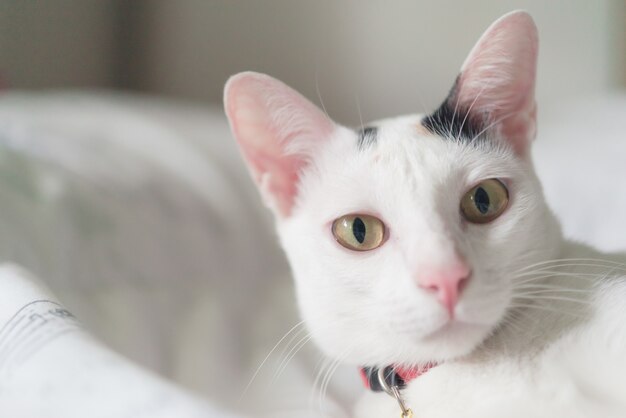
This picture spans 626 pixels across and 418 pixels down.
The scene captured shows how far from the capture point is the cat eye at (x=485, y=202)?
854 mm

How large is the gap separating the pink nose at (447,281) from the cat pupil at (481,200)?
0.15m

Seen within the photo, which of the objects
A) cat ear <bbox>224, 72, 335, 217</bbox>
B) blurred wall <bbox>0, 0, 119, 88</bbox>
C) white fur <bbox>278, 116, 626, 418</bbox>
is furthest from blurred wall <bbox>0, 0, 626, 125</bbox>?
white fur <bbox>278, 116, 626, 418</bbox>

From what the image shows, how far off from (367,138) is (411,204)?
0.19 meters

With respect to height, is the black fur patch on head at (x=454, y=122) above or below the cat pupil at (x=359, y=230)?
above

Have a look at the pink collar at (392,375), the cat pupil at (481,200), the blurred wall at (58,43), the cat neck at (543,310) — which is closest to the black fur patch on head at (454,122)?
the cat pupil at (481,200)

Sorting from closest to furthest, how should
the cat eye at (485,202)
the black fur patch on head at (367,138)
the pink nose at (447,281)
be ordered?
1. the pink nose at (447,281)
2. the cat eye at (485,202)
3. the black fur patch on head at (367,138)

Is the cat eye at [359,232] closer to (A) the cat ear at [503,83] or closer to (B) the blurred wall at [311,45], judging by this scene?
(A) the cat ear at [503,83]

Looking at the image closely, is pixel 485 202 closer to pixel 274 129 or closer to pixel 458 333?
pixel 458 333

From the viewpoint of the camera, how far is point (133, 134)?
5.76 feet

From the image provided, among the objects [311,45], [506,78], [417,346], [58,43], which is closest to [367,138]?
[506,78]

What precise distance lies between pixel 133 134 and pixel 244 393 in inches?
36.2

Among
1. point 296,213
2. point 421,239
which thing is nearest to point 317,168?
point 296,213

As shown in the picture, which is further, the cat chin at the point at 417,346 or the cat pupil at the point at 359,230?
the cat pupil at the point at 359,230

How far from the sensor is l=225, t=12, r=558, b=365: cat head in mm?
766
